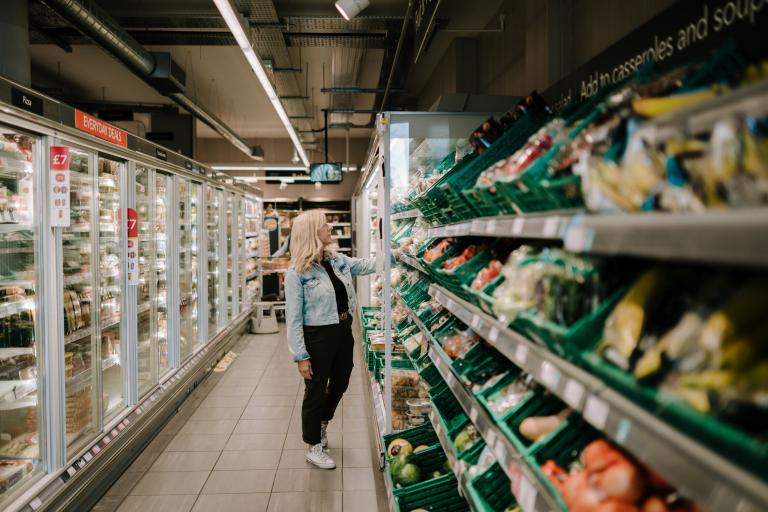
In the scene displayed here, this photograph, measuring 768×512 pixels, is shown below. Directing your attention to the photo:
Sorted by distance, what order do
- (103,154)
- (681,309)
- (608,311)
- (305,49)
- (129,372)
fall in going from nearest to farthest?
(681,309)
(608,311)
(103,154)
(129,372)
(305,49)

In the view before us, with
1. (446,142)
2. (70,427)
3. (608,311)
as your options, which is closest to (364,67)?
(446,142)

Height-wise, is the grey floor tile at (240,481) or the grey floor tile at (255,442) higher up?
the grey floor tile at (255,442)

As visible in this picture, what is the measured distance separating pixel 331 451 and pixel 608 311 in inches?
146

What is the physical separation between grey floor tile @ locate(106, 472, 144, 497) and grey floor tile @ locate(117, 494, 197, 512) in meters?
0.11

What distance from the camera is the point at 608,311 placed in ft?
4.05

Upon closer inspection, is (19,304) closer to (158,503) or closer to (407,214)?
(158,503)

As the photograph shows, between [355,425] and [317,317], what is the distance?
1.66m

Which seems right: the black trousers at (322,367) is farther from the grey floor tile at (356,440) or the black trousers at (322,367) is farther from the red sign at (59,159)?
the red sign at (59,159)

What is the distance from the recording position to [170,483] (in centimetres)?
388

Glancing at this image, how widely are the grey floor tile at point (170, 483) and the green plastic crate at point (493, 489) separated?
2.62 metres

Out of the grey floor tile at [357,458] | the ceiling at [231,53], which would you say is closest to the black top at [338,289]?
the grey floor tile at [357,458]

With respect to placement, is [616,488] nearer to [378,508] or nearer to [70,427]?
[378,508]

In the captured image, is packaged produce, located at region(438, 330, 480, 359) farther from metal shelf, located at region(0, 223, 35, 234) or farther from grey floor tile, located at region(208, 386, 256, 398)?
grey floor tile, located at region(208, 386, 256, 398)

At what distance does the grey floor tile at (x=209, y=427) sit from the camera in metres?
4.90
